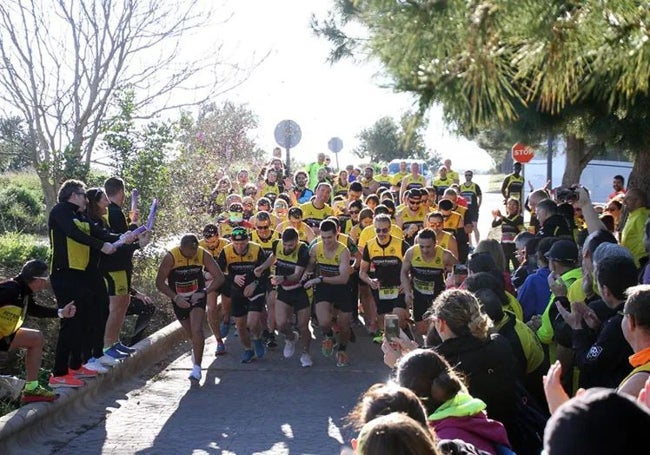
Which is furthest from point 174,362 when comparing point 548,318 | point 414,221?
point 548,318

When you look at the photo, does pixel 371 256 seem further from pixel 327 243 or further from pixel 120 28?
pixel 120 28

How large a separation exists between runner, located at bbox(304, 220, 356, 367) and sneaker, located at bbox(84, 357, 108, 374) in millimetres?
2881

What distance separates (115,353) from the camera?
30.9 ft

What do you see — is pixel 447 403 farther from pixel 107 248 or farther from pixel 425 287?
pixel 425 287

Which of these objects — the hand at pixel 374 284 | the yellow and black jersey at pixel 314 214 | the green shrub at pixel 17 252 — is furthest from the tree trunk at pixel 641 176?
the green shrub at pixel 17 252

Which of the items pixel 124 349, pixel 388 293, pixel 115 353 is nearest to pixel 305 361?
pixel 388 293

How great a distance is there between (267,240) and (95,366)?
11.6 ft

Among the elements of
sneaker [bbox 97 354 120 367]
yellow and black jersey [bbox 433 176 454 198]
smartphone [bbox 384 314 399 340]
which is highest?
yellow and black jersey [bbox 433 176 454 198]

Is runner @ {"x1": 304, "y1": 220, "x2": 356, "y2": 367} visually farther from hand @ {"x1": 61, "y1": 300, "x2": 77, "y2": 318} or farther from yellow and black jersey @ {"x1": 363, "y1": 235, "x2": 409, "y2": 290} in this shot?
hand @ {"x1": 61, "y1": 300, "x2": 77, "y2": 318}

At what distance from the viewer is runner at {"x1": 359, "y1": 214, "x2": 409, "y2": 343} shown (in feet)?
35.9

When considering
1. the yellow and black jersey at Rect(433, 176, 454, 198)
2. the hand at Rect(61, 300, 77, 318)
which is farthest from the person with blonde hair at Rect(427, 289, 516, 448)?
the yellow and black jersey at Rect(433, 176, 454, 198)

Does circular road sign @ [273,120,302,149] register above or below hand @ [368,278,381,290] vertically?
above

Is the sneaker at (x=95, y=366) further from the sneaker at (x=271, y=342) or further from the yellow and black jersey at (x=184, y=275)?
the sneaker at (x=271, y=342)

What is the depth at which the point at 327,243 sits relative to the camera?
1092 centimetres
